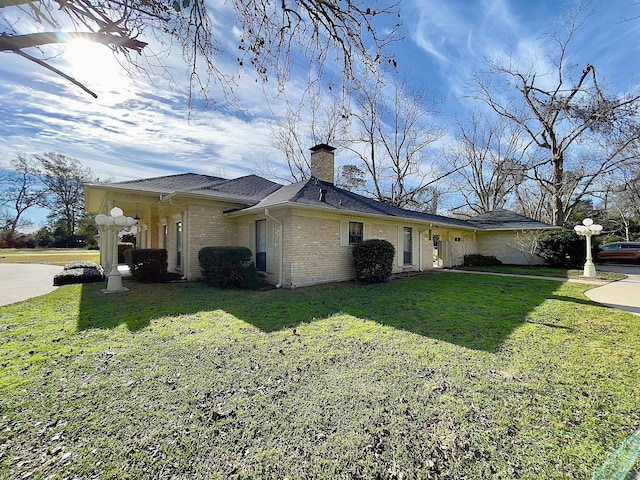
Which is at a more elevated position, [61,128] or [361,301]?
[61,128]

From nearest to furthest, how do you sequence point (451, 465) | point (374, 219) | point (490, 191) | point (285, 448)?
point (451, 465) < point (285, 448) < point (374, 219) < point (490, 191)

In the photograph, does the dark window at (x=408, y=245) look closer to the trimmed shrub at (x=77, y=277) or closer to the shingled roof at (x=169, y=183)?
the shingled roof at (x=169, y=183)

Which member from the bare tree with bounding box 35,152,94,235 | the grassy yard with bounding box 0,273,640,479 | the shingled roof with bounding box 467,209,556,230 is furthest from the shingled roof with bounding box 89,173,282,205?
the bare tree with bounding box 35,152,94,235

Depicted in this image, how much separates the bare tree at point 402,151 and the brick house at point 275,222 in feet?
35.1

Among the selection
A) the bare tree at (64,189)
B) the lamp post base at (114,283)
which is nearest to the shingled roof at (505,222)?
the lamp post base at (114,283)

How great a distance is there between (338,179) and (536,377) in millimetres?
24042

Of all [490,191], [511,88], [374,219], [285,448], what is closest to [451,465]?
[285,448]

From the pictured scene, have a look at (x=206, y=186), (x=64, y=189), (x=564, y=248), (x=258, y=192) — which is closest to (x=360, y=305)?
(x=258, y=192)

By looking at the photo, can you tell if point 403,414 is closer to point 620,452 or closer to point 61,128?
point 620,452

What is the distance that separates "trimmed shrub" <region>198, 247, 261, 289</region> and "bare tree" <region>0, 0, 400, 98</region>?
6.29m

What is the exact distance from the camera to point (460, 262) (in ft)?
58.3

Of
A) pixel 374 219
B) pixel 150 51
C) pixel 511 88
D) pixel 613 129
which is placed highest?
pixel 511 88

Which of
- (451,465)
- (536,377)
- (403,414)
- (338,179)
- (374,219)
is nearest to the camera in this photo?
(451,465)

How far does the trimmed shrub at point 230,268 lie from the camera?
9148 mm
